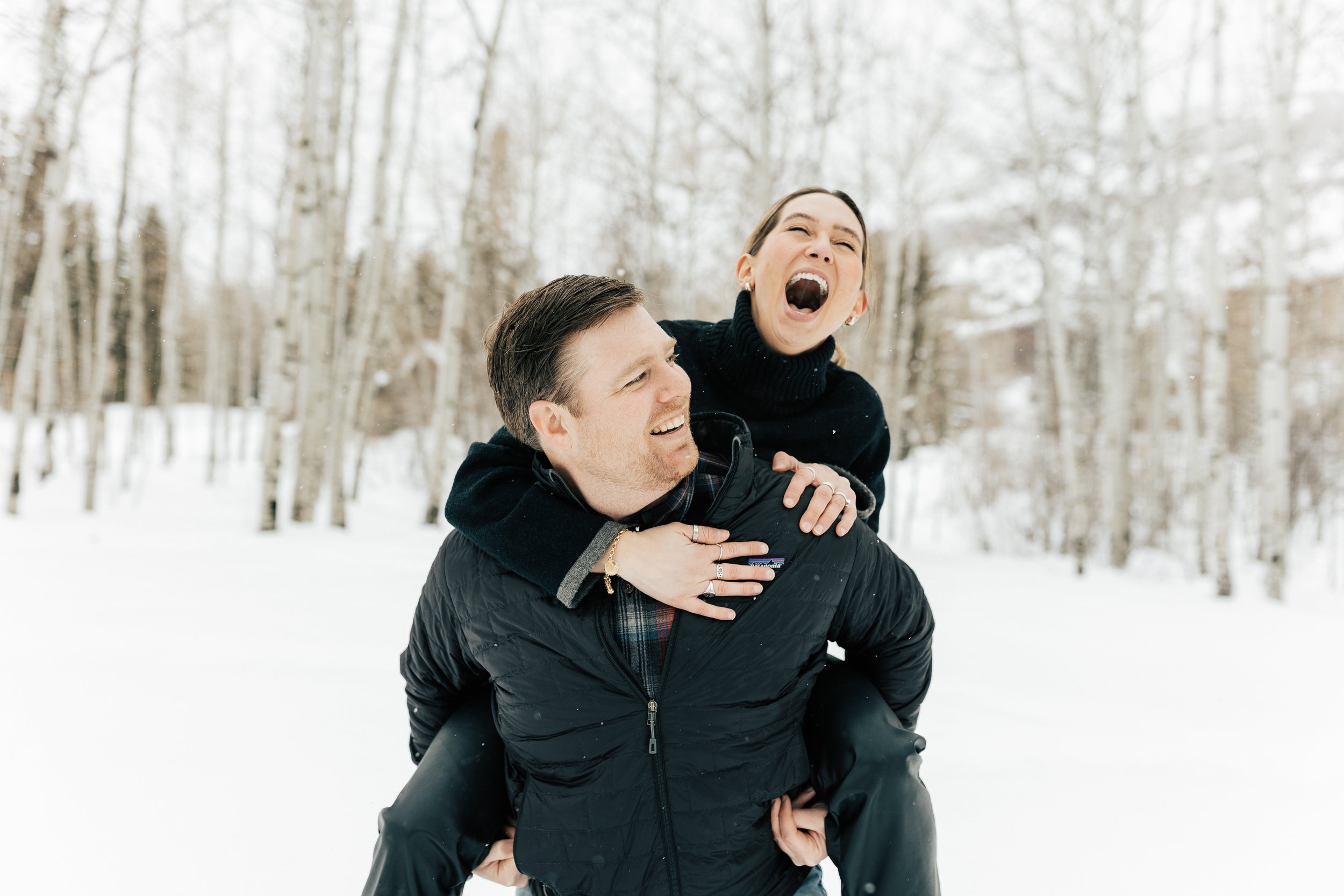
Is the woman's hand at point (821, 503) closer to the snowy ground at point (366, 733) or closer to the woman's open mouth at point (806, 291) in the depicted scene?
the woman's open mouth at point (806, 291)

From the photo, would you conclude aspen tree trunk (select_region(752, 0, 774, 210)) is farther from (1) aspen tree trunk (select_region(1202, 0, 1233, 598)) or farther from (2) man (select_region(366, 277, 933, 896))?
(2) man (select_region(366, 277, 933, 896))

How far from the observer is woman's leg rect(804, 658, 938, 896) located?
1.28 meters

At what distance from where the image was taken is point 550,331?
138 centimetres

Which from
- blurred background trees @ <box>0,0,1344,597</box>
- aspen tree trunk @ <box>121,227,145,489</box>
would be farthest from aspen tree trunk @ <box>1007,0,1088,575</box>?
aspen tree trunk @ <box>121,227,145,489</box>

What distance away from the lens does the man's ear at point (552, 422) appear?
4.59ft

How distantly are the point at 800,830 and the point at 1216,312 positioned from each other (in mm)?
8343

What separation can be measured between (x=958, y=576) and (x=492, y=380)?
6879mm

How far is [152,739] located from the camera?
2.88 meters

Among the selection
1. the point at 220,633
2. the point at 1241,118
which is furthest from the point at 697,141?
the point at 220,633

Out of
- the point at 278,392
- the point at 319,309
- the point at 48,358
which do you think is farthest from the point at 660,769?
the point at 48,358

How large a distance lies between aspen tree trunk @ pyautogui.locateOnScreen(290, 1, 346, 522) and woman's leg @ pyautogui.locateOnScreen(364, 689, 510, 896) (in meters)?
6.80

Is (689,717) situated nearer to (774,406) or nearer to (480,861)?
(480,861)

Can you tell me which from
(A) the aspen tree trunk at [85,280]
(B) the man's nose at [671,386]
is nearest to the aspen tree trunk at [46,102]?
(A) the aspen tree trunk at [85,280]

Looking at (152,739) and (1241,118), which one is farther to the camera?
(1241,118)
